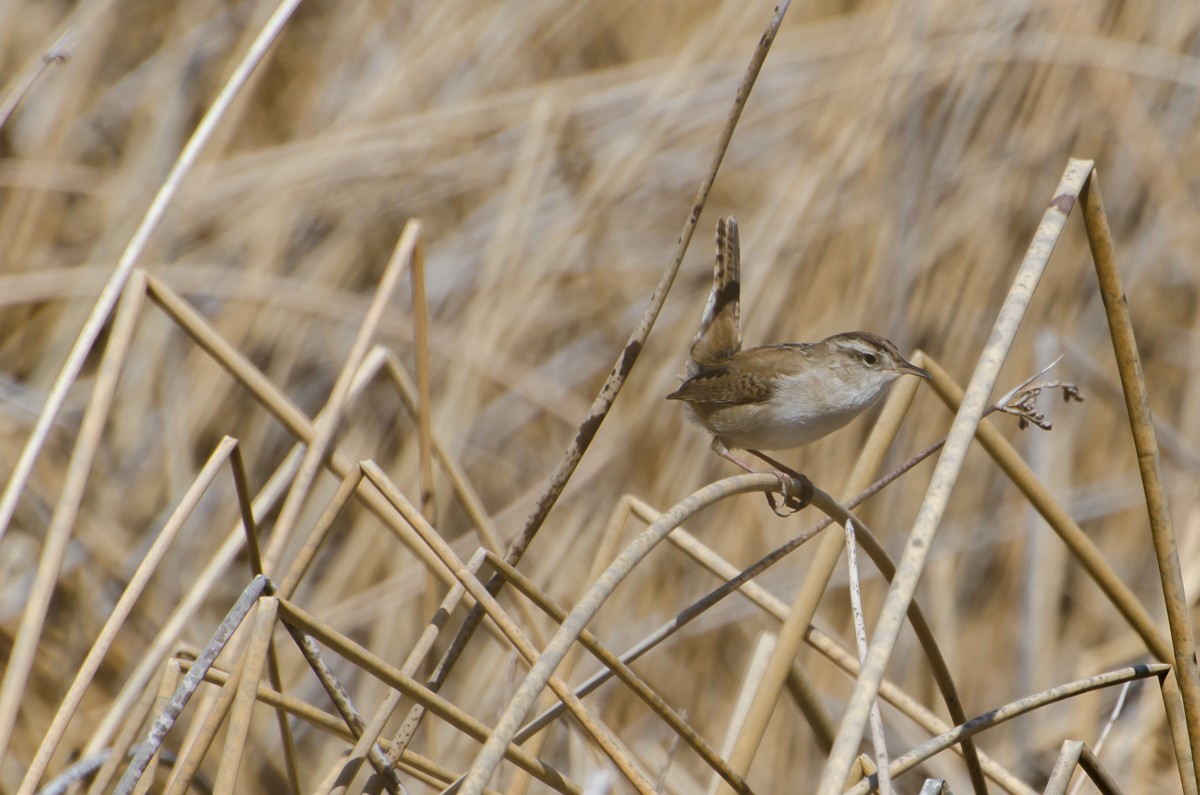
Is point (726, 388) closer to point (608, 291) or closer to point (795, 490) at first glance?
point (795, 490)

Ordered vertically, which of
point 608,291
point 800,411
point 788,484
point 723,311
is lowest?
point 788,484

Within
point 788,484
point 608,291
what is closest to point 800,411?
point 788,484

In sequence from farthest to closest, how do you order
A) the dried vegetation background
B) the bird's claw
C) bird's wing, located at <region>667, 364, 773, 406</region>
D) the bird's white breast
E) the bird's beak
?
1. the dried vegetation background
2. bird's wing, located at <region>667, 364, 773, 406</region>
3. the bird's white breast
4. the bird's beak
5. the bird's claw

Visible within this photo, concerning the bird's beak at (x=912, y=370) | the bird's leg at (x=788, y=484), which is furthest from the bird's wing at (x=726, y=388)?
the bird's beak at (x=912, y=370)

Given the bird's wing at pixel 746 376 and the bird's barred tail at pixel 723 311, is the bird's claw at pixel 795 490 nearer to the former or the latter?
the bird's wing at pixel 746 376

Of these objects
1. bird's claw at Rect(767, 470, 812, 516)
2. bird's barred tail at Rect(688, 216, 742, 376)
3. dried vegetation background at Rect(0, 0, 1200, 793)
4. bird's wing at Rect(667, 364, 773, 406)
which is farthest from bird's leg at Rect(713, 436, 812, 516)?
dried vegetation background at Rect(0, 0, 1200, 793)

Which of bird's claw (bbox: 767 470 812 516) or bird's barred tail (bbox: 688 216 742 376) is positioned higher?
bird's barred tail (bbox: 688 216 742 376)

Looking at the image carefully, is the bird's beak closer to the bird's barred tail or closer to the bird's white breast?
the bird's white breast

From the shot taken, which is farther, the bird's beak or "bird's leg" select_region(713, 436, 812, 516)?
the bird's beak

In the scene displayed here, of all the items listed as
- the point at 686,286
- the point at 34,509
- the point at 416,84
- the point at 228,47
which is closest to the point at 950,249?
the point at 686,286
